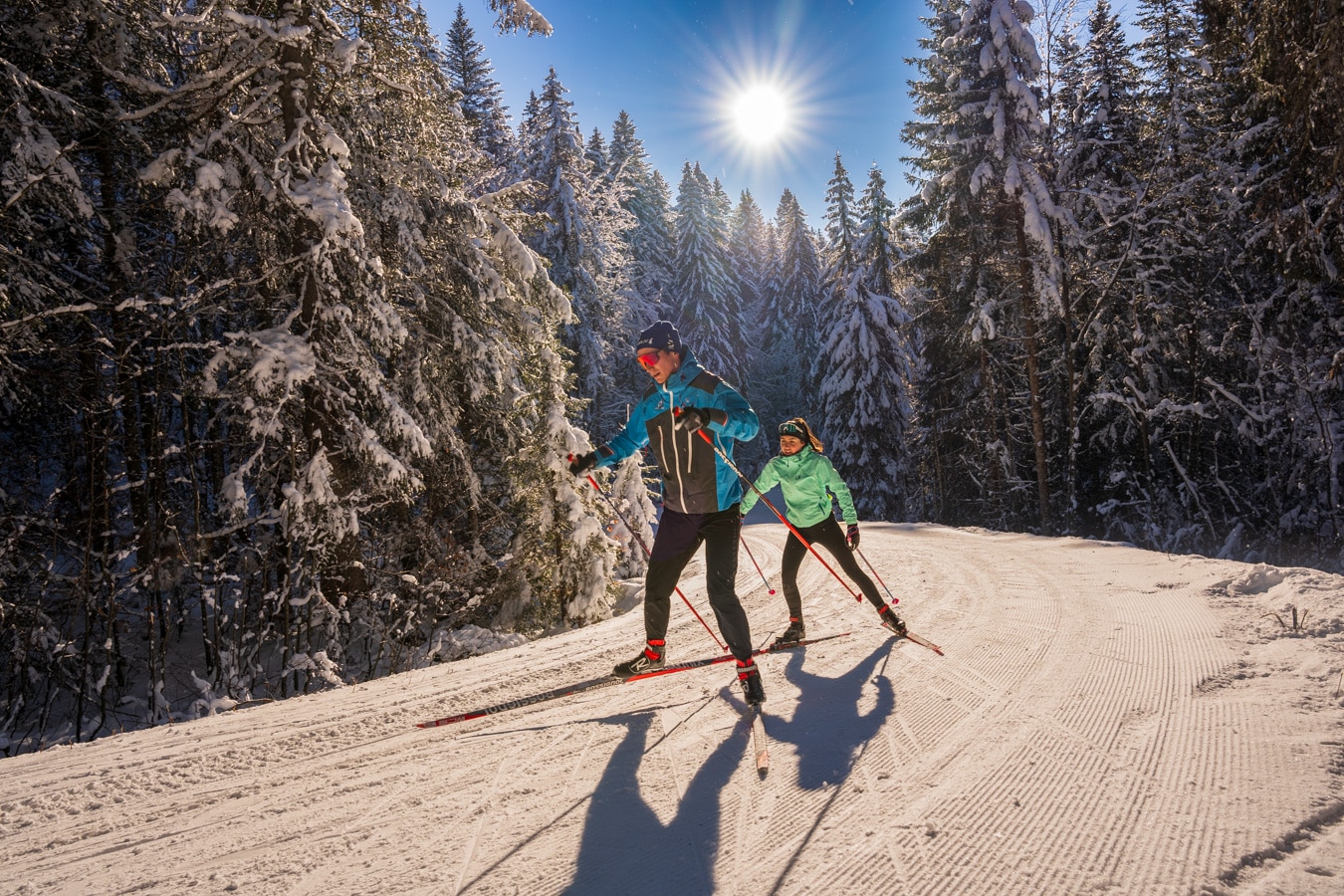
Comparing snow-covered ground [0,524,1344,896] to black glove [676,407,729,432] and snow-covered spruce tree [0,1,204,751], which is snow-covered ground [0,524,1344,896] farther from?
snow-covered spruce tree [0,1,204,751]

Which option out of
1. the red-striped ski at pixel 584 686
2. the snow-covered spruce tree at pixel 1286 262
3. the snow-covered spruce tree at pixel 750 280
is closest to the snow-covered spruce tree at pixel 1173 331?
the snow-covered spruce tree at pixel 1286 262

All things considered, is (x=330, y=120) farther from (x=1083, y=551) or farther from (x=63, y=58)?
(x=1083, y=551)

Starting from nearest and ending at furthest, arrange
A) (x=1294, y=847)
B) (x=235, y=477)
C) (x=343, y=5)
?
(x=1294, y=847) < (x=235, y=477) < (x=343, y=5)

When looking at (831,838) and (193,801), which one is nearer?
(831,838)

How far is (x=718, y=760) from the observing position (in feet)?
10.1

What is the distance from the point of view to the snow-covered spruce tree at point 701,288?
3741 cm

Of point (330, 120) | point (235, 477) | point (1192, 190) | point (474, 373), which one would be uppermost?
point (1192, 190)

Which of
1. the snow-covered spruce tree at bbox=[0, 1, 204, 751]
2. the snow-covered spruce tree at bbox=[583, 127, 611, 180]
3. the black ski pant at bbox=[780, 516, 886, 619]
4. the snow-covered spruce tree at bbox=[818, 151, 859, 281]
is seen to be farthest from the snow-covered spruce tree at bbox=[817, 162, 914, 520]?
the snow-covered spruce tree at bbox=[0, 1, 204, 751]

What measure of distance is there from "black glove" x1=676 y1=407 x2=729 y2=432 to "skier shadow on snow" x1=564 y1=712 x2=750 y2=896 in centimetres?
186

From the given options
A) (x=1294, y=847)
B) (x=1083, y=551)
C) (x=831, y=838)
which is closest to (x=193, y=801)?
(x=831, y=838)

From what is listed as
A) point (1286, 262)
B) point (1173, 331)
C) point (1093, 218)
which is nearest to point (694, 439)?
point (1286, 262)

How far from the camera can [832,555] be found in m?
5.60

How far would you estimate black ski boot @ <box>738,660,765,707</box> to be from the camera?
12.1 feet

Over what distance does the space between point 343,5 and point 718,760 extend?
9846 mm
